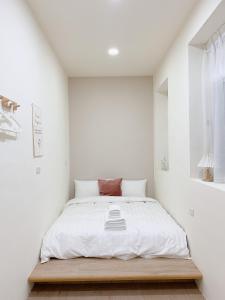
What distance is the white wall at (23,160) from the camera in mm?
1719

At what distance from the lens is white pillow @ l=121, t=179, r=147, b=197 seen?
440 centimetres

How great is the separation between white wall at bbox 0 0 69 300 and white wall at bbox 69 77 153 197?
154cm

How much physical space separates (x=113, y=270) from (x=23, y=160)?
1313 millimetres

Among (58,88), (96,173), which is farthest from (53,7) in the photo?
(96,173)

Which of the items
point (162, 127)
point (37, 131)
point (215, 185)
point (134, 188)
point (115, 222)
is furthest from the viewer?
point (134, 188)

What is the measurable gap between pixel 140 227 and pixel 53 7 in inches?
93.5

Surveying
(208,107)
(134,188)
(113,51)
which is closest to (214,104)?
(208,107)

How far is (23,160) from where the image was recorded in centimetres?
208

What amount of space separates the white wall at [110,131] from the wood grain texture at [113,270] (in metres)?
2.31

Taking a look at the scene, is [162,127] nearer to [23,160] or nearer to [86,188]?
[86,188]

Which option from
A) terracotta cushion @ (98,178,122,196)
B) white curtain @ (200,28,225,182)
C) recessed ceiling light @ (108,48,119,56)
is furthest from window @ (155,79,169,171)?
white curtain @ (200,28,225,182)

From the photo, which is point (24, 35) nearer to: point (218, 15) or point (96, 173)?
point (218, 15)

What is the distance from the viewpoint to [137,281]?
2.48m

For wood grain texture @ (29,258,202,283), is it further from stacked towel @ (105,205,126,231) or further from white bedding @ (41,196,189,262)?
Result: stacked towel @ (105,205,126,231)
